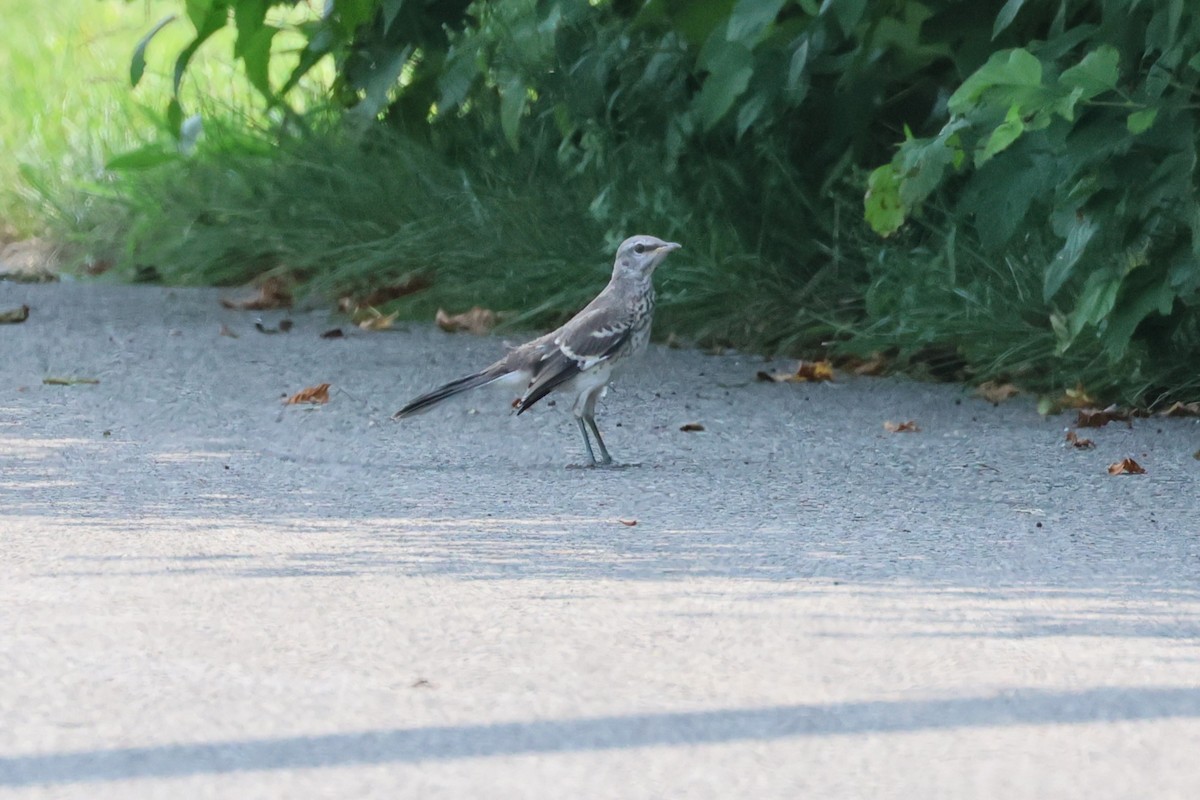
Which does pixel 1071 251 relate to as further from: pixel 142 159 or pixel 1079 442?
pixel 142 159

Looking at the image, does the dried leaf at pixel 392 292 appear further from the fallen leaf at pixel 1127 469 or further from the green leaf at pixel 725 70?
the fallen leaf at pixel 1127 469

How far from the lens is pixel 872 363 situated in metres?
8.13

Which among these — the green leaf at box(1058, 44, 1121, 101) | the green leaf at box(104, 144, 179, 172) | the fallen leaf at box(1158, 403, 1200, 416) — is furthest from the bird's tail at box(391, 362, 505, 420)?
the green leaf at box(104, 144, 179, 172)

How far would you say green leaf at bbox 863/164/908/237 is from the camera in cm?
670

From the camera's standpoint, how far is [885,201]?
6.73m

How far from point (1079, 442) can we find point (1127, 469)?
0.45m

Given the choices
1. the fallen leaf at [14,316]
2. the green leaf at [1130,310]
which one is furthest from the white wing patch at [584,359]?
the fallen leaf at [14,316]

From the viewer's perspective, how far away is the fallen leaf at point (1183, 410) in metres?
7.08

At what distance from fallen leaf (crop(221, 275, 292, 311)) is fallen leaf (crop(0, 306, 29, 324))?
1.00m

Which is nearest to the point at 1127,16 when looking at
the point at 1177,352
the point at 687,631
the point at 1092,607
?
the point at 1177,352

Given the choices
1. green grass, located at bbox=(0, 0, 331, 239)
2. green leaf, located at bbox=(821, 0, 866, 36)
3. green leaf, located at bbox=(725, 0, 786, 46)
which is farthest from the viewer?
green grass, located at bbox=(0, 0, 331, 239)

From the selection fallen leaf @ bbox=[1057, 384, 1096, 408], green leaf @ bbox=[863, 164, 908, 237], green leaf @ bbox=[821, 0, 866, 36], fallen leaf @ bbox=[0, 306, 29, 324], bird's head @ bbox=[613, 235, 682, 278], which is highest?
green leaf @ bbox=[821, 0, 866, 36]

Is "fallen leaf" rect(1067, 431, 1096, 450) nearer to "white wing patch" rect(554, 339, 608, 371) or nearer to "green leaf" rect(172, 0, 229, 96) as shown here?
"white wing patch" rect(554, 339, 608, 371)

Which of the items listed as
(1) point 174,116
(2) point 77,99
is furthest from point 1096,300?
(2) point 77,99
